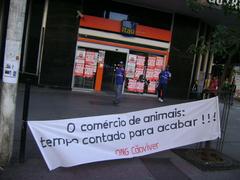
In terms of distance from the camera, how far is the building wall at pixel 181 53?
1741 cm

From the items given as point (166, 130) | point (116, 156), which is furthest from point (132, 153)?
point (166, 130)

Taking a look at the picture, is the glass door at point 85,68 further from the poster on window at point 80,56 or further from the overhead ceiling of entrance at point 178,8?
the overhead ceiling of entrance at point 178,8

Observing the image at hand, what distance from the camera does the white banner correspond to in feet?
17.2

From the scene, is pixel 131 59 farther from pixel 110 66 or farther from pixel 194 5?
pixel 194 5

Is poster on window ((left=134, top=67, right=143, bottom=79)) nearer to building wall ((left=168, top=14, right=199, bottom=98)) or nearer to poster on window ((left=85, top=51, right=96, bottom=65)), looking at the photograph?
building wall ((left=168, top=14, right=199, bottom=98))

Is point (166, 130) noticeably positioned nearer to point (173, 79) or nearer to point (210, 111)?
point (210, 111)

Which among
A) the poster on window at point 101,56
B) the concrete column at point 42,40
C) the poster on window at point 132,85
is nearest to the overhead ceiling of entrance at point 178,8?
the poster on window at point 101,56

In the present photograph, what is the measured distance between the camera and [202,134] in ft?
21.8

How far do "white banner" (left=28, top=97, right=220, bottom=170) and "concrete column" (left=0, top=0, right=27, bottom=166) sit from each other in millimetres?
454

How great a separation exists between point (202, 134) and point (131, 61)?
10377 millimetres

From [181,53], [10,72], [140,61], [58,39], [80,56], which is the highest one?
[181,53]

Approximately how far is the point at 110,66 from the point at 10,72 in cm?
1134

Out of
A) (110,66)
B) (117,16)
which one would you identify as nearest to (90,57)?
(110,66)

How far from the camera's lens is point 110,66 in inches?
643
